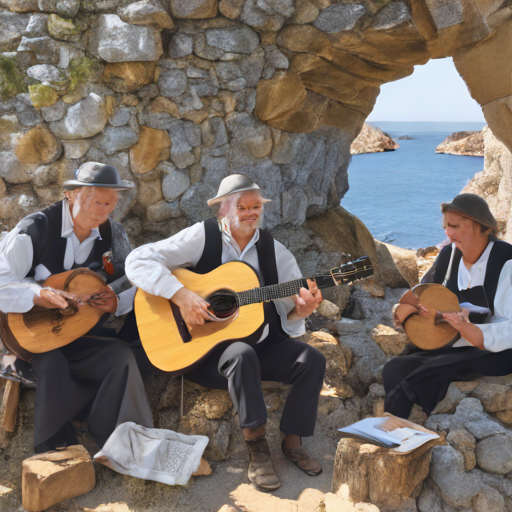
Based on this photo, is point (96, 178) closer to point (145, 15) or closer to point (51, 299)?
point (51, 299)

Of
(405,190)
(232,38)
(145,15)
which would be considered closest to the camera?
(145,15)

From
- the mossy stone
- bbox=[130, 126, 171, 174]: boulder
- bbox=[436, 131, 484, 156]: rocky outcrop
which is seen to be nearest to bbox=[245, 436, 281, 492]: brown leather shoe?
bbox=[130, 126, 171, 174]: boulder

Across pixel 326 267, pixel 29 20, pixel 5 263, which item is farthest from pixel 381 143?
pixel 5 263

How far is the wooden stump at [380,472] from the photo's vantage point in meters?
2.40

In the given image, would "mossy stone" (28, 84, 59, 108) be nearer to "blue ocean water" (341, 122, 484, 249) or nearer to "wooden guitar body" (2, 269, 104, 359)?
"wooden guitar body" (2, 269, 104, 359)

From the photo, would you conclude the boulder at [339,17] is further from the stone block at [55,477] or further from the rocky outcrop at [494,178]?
the stone block at [55,477]

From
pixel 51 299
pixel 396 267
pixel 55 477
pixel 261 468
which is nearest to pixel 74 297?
pixel 51 299

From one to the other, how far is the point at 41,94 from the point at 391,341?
298cm

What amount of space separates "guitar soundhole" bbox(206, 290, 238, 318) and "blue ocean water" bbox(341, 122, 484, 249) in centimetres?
648

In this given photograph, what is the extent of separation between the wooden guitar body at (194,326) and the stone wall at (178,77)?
1.28 m

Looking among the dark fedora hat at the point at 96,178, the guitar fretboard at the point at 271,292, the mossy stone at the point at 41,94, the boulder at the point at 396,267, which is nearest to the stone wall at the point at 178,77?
the mossy stone at the point at 41,94

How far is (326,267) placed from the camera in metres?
4.68

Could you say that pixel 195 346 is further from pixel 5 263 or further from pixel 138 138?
pixel 138 138

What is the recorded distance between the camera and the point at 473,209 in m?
2.84
